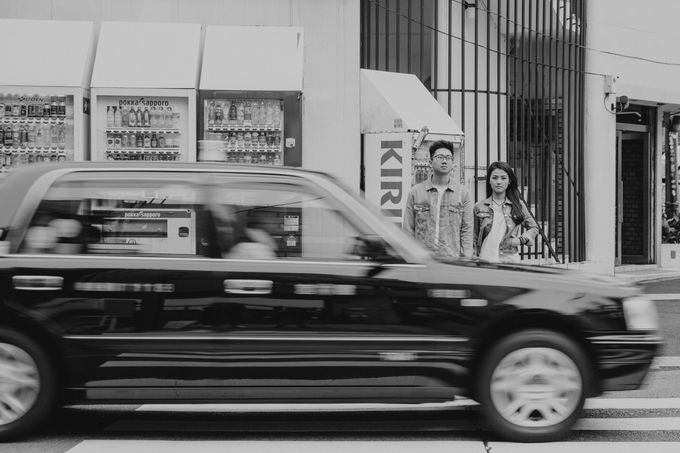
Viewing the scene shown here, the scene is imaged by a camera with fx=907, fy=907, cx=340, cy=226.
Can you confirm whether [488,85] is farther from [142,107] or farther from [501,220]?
[501,220]

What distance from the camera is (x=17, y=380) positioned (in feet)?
16.7

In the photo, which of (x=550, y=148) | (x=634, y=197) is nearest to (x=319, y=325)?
(x=550, y=148)

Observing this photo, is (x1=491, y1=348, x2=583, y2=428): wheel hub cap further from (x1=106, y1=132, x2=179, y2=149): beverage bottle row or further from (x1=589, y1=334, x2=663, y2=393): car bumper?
(x1=106, y1=132, x2=179, y2=149): beverage bottle row

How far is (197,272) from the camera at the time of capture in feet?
17.0

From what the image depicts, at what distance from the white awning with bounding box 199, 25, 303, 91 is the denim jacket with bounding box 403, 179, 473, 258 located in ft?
16.1

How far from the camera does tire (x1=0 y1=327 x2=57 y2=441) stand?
511cm

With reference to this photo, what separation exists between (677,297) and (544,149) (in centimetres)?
368

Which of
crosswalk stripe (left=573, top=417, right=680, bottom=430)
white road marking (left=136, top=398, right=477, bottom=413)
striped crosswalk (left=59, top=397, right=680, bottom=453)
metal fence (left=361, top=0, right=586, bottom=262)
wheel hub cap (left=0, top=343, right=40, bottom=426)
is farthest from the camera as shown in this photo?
metal fence (left=361, top=0, right=586, bottom=262)

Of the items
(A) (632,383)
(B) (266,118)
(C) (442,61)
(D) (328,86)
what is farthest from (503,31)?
(A) (632,383)

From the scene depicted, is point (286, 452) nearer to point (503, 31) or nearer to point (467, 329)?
point (467, 329)

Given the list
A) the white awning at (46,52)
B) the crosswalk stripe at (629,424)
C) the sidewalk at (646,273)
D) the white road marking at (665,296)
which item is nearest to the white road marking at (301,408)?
the crosswalk stripe at (629,424)

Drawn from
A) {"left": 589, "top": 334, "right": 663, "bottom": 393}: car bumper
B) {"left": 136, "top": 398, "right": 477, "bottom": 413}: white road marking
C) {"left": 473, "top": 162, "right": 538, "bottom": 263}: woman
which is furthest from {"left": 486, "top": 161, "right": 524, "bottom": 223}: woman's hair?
{"left": 589, "top": 334, "right": 663, "bottom": 393}: car bumper

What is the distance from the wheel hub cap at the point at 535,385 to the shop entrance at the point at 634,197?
15259mm

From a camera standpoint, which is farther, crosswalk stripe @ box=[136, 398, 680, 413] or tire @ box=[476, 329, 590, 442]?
crosswalk stripe @ box=[136, 398, 680, 413]
